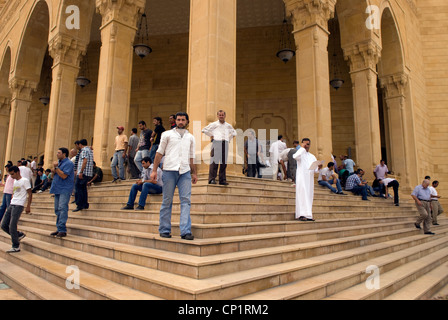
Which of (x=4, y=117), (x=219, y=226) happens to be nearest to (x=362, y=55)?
(x=219, y=226)

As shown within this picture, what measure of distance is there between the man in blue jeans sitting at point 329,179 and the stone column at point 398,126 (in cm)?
628

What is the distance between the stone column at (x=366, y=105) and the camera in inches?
440

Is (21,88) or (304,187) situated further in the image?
(21,88)

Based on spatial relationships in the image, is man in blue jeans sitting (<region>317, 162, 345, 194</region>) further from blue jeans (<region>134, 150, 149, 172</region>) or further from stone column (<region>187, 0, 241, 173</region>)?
blue jeans (<region>134, 150, 149, 172</region>)

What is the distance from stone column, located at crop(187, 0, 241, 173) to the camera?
611cm

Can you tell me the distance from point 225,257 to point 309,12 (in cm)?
827

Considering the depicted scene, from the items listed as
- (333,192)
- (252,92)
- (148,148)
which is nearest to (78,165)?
(148,148)

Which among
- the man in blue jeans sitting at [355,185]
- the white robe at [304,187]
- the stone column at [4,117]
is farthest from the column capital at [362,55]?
the stone column at [4,117]

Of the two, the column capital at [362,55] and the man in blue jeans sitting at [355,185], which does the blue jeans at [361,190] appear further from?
the column capital at [362,55]

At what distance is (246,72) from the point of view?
16.2 m

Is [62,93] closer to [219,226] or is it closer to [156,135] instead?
[156,135]

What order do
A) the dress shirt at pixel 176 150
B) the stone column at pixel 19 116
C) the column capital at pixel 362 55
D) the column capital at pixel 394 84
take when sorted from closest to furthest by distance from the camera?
1. the dress shirt at pixel 176 150
2. the column capital at pixel 362 55
3. the column capital at pixel 394 84
4. the stone column at pixel 19 116

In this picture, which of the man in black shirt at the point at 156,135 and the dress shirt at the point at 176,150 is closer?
the dress shirt at the point at 176,150

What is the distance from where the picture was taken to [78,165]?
20.4 ft
